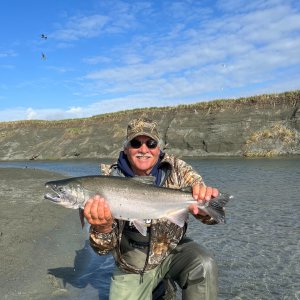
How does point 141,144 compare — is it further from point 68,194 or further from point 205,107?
point 205,107

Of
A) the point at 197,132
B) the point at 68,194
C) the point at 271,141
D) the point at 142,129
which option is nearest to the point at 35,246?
the point at 68,194

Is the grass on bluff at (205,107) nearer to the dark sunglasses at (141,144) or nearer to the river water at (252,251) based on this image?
the river water at (252,251)

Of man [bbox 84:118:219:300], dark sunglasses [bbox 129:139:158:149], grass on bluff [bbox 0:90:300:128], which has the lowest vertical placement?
man [bbox 84:118:219:300]

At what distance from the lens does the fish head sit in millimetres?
4734

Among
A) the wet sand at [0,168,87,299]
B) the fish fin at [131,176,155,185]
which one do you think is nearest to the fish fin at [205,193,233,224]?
the fish fin at [131,176,155,185]

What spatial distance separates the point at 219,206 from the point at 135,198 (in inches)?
38.7

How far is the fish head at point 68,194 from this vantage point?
4734 millimetres

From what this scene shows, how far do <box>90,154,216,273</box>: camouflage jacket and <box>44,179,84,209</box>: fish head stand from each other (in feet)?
1.86

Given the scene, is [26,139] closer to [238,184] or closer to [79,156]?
[79,156]

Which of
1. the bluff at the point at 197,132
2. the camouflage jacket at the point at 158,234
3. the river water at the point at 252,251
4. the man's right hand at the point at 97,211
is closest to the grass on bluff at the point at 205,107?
the bluff at the point at 197,132

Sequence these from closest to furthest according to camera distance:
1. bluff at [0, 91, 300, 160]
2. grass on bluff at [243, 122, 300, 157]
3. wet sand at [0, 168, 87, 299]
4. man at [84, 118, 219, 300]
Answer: man at [84, 118, 219, 300] → wet sand at [0, 168, 87, 299] → grass on bluff at [243, 122, 300, 157] → bluff at [0, 91, 300, 160]

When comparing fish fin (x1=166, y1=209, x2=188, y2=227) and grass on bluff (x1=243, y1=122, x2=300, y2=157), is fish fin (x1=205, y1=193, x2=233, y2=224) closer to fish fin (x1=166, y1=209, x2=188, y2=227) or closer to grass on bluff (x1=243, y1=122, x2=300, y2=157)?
fish fin (x1=166, y1=209, x2=188, y2=227)

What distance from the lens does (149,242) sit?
17.4 feet

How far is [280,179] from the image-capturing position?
1884cm
